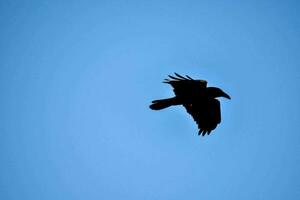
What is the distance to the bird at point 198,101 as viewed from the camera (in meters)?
8.45

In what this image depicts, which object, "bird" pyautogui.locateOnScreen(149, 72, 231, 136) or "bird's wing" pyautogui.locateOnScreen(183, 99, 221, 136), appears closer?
"bird" pyautogui.locateOnScreen(149, 72, 231, 136)

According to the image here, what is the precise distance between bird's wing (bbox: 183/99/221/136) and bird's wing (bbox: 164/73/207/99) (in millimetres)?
654

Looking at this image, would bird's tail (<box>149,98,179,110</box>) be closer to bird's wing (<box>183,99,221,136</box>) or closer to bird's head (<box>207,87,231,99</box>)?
bird's wing (<box>183,99,221,136</box>)

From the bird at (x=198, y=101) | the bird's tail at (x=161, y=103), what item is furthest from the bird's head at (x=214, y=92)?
the bird's tail at (x=161, y=103)

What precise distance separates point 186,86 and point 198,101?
0.97 m

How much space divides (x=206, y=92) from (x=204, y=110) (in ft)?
2.40

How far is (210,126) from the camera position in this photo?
359 inches

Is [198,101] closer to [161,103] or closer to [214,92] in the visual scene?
[214,92]

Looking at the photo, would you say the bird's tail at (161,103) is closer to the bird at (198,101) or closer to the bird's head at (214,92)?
the bird at (198,101)

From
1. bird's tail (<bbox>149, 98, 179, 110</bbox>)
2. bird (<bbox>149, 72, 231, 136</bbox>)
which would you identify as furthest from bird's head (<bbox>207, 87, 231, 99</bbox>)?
bird's tail (<bbox>149, 98, 179, 110</bbox>)

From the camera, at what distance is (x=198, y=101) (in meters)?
9.20

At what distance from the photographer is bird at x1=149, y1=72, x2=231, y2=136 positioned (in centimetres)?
845

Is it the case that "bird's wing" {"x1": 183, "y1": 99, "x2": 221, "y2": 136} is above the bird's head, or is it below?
below

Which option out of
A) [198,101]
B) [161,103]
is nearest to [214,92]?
[198,101]
